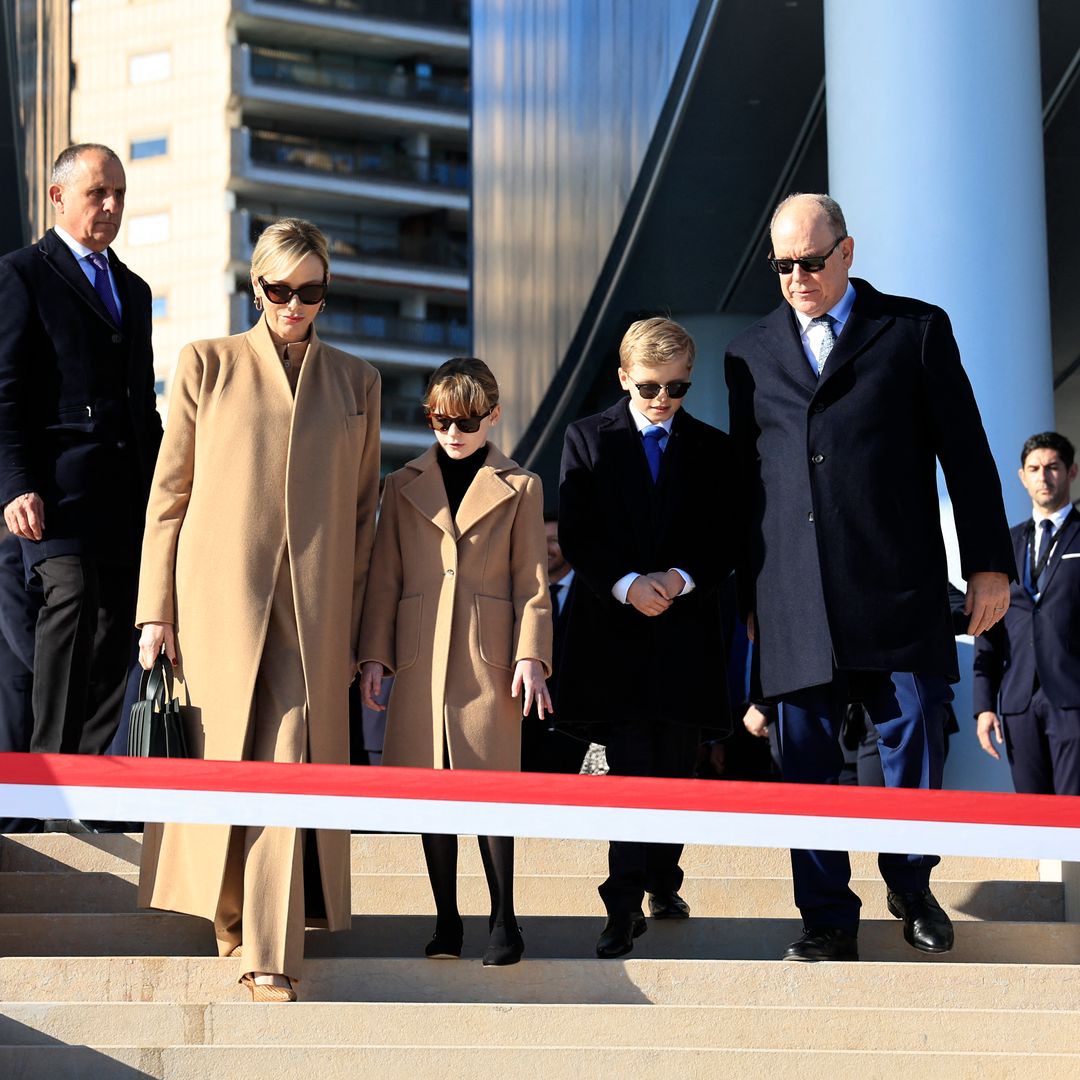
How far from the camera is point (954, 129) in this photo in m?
8.82

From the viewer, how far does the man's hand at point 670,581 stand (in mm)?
5113

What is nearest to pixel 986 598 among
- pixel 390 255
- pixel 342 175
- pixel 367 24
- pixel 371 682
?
pixel 371 682

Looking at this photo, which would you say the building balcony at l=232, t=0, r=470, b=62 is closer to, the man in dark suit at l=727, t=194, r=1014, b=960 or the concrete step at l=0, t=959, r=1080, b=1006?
the man in dark suit at l=727, t=194, r=1014, b=960

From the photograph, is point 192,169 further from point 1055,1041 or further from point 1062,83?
point 1055,1041

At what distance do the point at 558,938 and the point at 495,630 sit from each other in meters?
0.86

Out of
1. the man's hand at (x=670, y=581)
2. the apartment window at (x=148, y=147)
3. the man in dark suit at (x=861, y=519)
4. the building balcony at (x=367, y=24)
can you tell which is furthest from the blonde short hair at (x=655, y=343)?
the apartment window at (x=148, y=147)

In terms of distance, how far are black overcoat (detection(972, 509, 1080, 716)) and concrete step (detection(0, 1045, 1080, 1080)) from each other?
10.0ft

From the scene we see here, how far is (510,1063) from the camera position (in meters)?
4.04

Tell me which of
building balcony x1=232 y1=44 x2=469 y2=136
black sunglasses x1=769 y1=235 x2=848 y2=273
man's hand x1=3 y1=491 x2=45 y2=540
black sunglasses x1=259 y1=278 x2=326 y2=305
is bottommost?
man's hand x1=3 y1=491 x2=45 y2=540

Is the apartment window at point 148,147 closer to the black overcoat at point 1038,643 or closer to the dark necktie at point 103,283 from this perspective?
the black overcoat at point 1038,643

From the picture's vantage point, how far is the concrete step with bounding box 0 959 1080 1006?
4449 mm

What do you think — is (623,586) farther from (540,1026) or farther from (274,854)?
(540,1026)

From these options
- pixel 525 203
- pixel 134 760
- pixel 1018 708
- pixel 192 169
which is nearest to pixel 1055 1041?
pixel 134 760

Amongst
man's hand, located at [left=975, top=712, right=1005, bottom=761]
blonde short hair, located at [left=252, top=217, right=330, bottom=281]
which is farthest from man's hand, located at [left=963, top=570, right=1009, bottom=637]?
man's hand, located at [left=975, top=712, right=1005, bottom=761]
